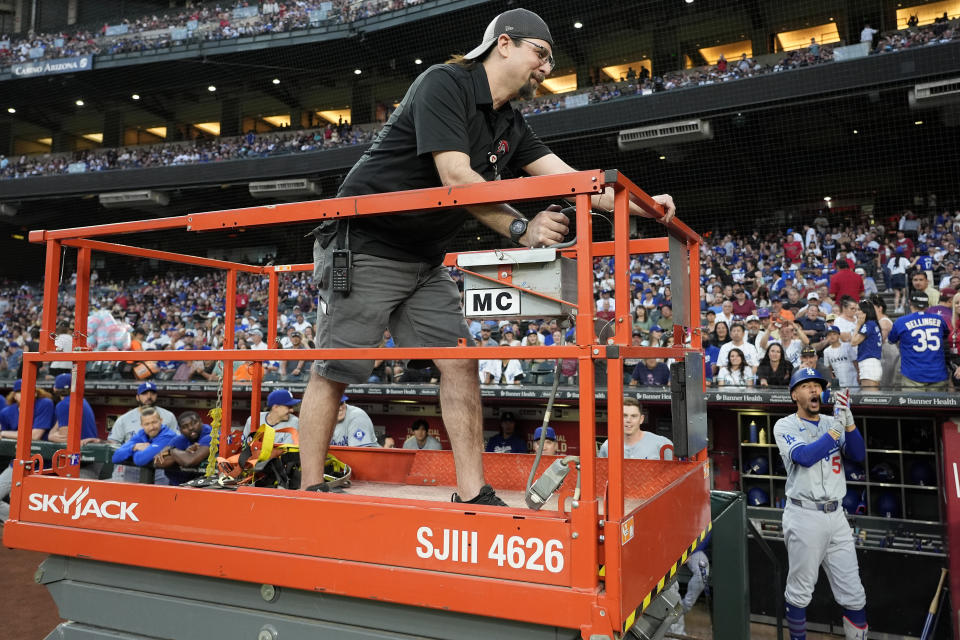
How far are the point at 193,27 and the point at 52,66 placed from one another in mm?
5196

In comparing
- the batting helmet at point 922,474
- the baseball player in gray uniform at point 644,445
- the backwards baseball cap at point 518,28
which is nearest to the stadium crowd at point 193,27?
the batting helmet at point 922,474

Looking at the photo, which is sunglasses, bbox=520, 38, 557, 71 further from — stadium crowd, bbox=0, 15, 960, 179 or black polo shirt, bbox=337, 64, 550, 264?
stadium crowd, bbox=0, 15, 960, 179

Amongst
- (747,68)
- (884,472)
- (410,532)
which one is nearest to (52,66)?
(747,68)

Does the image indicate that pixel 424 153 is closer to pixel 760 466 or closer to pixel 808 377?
pixel 808 377

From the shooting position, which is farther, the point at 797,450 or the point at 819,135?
the point at 819,135

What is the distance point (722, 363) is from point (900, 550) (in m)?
2.60

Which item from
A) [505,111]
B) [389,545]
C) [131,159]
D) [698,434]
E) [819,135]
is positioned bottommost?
[389,545]

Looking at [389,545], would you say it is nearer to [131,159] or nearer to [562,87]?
[562,87]

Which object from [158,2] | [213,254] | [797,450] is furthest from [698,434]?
[158,2]

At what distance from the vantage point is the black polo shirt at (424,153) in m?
2.17

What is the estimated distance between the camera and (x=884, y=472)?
6352 millimetres

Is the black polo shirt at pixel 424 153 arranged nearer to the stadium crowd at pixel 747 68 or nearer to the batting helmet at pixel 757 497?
the batting helmet at pixel 757 497

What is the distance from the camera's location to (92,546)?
228 centimetres

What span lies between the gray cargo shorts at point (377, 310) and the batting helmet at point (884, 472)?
5512 mm
